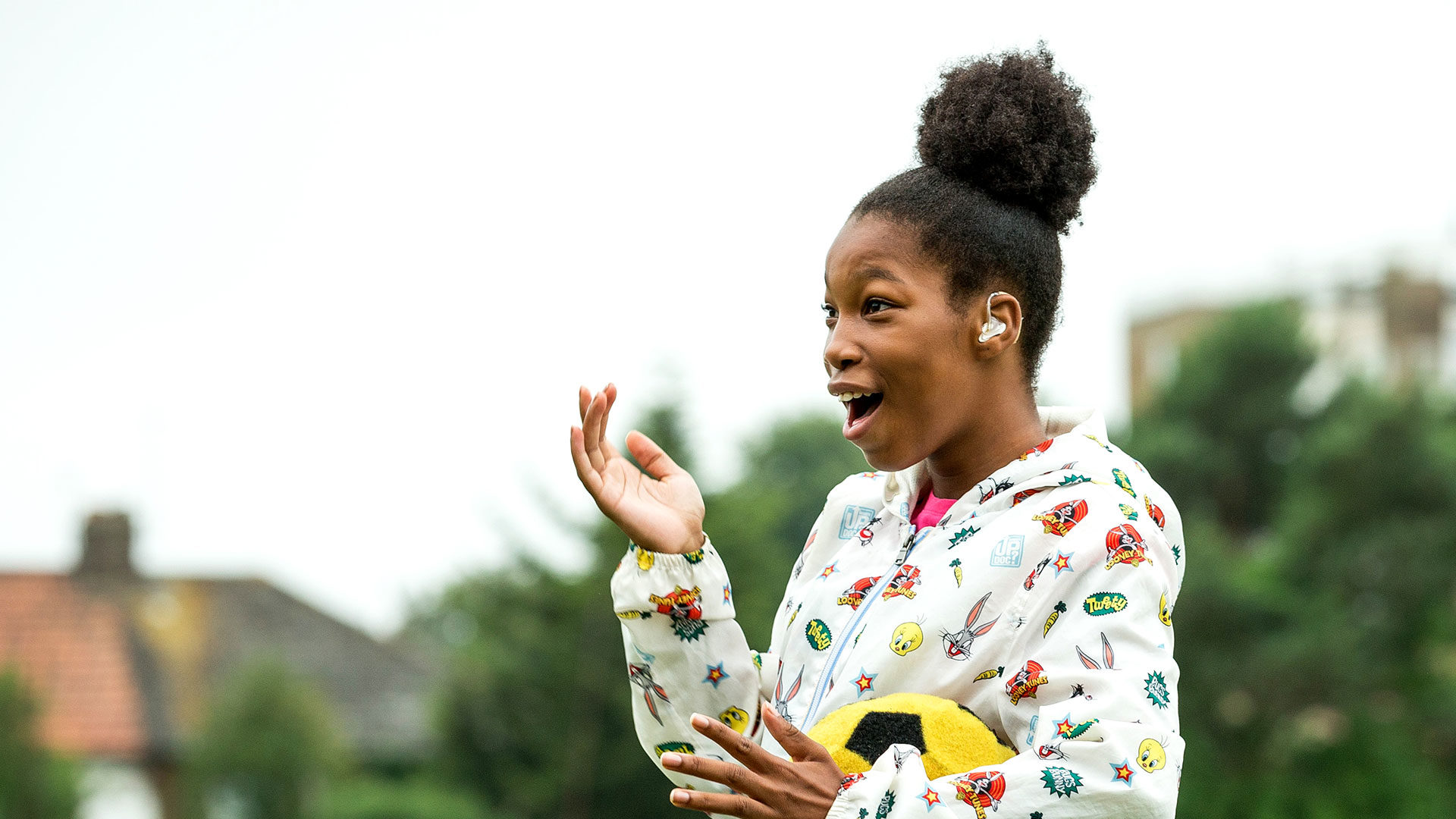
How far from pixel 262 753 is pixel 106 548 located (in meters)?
11.4

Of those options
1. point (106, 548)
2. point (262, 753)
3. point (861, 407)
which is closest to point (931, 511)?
point (861, 407)

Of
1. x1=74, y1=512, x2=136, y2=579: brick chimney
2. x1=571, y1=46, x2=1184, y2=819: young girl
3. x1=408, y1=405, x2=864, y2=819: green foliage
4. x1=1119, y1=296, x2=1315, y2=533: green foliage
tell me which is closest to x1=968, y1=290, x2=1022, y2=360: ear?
x1=571, y1=46, x2=1184, y2=819: young girl

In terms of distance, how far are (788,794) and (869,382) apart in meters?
0.70

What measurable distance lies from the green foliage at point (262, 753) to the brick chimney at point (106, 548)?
1027 cm

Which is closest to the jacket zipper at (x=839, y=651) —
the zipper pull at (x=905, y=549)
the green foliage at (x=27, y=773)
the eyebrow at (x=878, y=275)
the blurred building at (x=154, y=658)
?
the zipper pull at (x=905, y=549)

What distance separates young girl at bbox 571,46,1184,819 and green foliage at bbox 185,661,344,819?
1831 cm

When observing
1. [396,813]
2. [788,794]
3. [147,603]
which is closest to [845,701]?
[788,794]

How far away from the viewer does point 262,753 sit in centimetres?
1961

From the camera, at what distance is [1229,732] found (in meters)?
25.2

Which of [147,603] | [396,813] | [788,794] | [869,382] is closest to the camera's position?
[788,794]

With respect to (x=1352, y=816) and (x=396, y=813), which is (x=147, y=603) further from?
(x=1352, y=816)

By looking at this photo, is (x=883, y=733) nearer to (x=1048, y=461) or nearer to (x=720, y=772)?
(x=720, y=772)

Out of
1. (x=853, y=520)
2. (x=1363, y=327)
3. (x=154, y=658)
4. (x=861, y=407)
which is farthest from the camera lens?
(x=1363, y=327)

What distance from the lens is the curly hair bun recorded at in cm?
247
